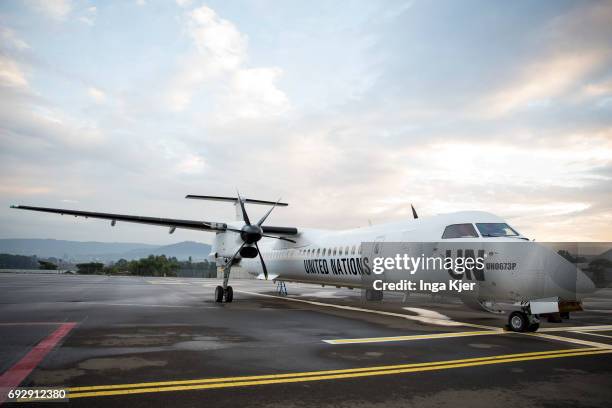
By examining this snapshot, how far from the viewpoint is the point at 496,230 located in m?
10.4

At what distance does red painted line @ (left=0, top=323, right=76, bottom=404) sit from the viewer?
A: 16.5ft

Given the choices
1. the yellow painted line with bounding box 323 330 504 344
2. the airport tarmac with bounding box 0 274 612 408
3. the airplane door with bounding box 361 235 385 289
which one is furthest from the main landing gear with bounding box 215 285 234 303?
the yellow painted line with bounding box 323 330 504 344

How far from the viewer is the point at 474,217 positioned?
36.2 ft

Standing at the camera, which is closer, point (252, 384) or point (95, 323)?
point (252, 384)

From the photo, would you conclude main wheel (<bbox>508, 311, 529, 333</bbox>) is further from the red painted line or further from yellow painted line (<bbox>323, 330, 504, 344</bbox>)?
the red painted line

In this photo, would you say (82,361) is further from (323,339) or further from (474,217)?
(474,217)

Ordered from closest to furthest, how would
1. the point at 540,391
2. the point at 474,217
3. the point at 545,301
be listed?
the point at 540,391 < the point at 545,301 < the point at 474,217

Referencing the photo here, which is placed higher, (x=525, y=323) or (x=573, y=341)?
(x=525, y=323)

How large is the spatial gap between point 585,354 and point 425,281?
453cm

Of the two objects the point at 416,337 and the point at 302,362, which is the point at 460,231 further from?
the point at 302,362

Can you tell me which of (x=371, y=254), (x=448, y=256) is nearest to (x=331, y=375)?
(x=448, y=256)

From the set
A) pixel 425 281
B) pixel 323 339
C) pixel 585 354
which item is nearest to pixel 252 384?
pixel 323 339

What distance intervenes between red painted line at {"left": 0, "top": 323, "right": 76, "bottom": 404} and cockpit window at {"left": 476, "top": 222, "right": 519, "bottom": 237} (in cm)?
975

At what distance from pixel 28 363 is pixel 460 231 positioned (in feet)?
32.1
